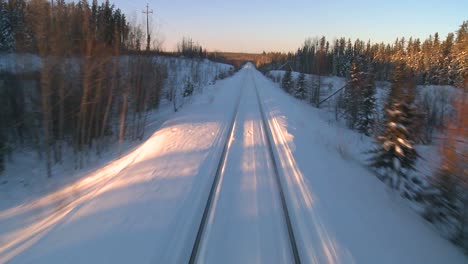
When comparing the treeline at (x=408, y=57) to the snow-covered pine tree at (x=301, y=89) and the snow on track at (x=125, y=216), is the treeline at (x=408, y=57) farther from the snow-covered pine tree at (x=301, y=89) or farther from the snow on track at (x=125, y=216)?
the snow on track at (x=125, y=216)

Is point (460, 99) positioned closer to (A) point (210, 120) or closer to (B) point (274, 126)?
(B) point (274, 126)

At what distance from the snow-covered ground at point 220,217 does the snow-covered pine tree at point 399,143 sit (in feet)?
1.47

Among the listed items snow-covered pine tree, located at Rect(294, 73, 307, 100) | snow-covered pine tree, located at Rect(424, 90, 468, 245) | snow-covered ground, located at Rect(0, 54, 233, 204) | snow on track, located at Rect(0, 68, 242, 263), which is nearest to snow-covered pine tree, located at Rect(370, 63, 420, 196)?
snow-covered pine tree, located at Rect(424, 90, 468, 245)

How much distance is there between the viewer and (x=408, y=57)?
97750 mm

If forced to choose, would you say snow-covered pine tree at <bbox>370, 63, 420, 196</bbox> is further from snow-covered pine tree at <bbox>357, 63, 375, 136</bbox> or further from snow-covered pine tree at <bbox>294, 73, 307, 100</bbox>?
snow-covered pine tree at <bbox>294, 73, 307, 100</bbox>

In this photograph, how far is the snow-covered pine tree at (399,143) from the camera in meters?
8.11

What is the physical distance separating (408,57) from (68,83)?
104 meters

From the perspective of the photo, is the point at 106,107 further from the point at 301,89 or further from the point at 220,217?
the point at 301,89

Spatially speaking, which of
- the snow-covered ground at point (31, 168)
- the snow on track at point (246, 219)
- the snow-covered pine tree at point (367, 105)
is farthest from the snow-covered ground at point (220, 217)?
the snow-covered pine tree at point (367, 105)

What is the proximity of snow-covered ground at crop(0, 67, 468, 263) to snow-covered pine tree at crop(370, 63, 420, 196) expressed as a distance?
0.45m

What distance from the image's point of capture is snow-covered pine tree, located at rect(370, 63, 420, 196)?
26.6 feet

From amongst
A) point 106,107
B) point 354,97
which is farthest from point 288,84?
point 106,107

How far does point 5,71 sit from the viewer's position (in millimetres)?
13930

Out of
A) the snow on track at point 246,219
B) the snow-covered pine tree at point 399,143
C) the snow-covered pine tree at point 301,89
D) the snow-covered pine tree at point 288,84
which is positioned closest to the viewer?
the snow on track at point 246,219
